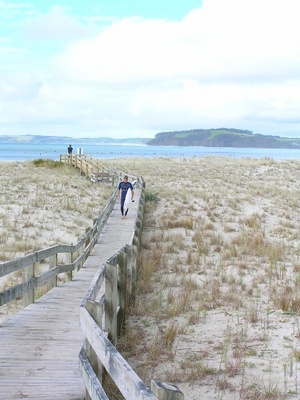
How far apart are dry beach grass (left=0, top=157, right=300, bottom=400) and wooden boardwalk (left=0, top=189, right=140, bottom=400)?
3.47 ft

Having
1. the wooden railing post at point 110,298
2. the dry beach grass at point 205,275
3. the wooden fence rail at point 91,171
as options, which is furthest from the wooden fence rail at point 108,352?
the wooden fence rail at point 91,171

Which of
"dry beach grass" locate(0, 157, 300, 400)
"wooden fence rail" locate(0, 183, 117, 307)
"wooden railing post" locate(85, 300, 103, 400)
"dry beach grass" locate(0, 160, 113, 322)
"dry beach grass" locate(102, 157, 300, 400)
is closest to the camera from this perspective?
"wooden railing post" locate(85, 300, 103, 400)

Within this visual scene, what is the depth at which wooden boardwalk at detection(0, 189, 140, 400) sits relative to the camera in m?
5.46

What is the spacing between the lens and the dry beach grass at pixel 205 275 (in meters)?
7.31

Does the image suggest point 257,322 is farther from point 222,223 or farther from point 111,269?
point 222,223

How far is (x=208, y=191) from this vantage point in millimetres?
31953

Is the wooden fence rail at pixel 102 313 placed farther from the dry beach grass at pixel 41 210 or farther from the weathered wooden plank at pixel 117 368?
the dry beach grass at pixel 41 210

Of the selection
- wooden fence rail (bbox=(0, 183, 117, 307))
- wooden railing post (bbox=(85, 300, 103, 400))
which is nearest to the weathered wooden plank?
wooden railing post (bbox=(85, 300, 103, 400))

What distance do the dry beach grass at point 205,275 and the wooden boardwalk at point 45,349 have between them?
3.47ft

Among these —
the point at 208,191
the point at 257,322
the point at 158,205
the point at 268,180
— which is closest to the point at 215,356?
the point at 257,322

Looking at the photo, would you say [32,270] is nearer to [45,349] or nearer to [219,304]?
[45,349]

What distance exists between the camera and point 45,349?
672cm

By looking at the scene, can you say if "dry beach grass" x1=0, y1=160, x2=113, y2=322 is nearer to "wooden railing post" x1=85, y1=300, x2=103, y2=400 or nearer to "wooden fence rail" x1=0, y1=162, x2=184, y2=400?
"wooden fence rail" x1=0, y1=162, x2=184, y2=400

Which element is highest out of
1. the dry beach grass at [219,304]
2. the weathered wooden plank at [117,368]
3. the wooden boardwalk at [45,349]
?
the weathered wooden plank at [117,368]
